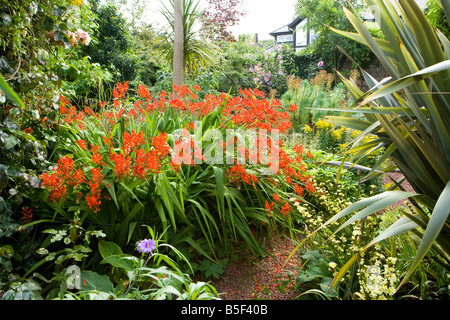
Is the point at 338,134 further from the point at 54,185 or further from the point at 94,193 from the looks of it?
the point at 54,185

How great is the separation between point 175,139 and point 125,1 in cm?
1211

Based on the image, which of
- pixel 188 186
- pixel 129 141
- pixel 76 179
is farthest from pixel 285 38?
pixel 76 179

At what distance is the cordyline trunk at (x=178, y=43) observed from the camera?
17.9ft

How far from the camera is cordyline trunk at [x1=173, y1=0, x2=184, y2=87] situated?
5.47m

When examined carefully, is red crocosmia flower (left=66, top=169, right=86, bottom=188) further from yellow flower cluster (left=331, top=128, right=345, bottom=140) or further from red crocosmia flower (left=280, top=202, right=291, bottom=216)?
yellow flower cluster (left=331, top=128, right=345, bottom=140)

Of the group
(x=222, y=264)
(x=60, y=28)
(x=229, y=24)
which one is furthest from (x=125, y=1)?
(x=222, y=264)

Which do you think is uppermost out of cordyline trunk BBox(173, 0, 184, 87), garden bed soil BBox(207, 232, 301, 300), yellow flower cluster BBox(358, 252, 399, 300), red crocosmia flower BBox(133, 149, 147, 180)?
cordyline trunk BBox(173, 0, 184, 87)

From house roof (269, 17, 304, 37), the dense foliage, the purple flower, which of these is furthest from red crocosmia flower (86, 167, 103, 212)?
house roof (269, 17, 304, 37)

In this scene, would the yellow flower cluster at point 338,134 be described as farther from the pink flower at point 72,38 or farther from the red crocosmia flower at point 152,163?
the pink flower at point 72,38

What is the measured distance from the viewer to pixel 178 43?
5520 millimetres

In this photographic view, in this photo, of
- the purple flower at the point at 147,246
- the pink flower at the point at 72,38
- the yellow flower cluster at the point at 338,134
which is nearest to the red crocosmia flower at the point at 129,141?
the purple flower at the point at 147,246

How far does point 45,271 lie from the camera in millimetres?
1570

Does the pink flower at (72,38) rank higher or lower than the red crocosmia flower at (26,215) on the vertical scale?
higher
